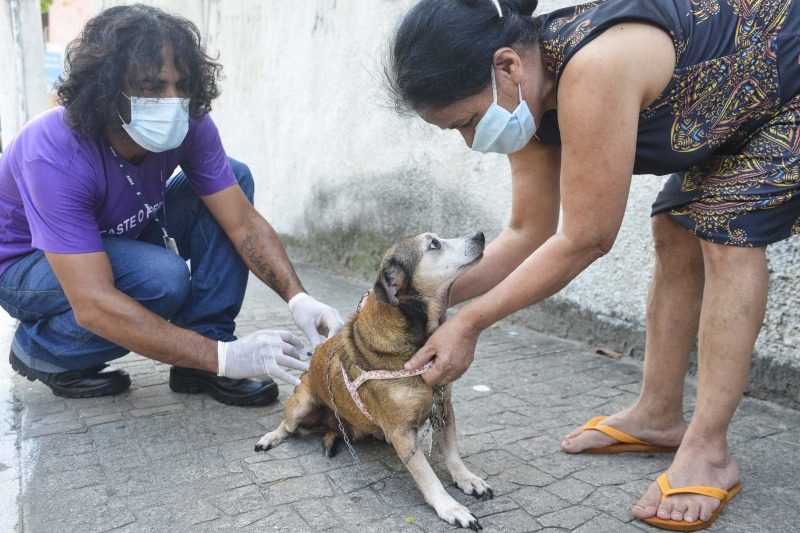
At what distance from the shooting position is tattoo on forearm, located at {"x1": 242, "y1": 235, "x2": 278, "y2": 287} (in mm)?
3543

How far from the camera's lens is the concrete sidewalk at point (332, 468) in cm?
237

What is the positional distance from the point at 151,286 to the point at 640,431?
2.22 m

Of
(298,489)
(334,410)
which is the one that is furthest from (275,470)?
(334,410)

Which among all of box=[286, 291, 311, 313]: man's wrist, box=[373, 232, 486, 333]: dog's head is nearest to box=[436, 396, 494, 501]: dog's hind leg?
box=[373, 232, 486, 333]: dog's head

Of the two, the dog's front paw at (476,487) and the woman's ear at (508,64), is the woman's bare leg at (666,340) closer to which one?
the dog's front paw at (476,487)

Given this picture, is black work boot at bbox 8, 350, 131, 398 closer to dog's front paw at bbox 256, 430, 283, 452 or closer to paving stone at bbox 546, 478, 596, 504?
dog's front paw at bbox 256, 430, 283, 452

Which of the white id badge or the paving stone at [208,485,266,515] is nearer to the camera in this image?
the paving stone at [208,485,266,515]

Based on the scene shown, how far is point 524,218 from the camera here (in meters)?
2.83

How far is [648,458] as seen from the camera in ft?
9.20

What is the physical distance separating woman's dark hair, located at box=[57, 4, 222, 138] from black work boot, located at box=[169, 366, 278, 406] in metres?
1.26

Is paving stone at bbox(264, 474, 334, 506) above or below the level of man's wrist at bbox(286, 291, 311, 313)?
below

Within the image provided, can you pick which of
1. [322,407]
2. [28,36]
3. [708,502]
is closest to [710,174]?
[708,502]

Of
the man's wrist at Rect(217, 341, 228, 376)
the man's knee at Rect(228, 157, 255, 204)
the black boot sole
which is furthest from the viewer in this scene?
the man's knee at Rect(228, 157, 255, 204)

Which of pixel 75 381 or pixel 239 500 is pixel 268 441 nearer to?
pixel 239 500
